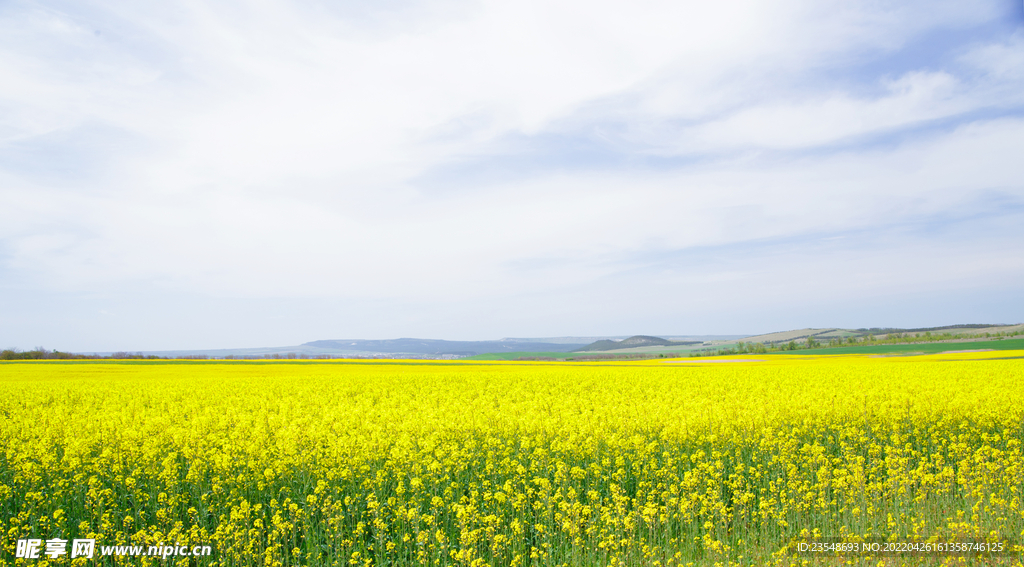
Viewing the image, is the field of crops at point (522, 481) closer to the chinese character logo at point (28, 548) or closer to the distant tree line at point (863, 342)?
the chinese character logo at point (28, 548)

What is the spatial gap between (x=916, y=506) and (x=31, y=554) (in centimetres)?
1197

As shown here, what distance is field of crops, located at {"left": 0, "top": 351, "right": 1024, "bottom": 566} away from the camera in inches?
258

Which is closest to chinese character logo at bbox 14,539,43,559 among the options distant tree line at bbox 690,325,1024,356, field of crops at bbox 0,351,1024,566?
field of crops at bbox 0,351,1024,566

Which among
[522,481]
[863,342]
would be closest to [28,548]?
[522,481]

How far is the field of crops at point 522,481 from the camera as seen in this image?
6551 mm

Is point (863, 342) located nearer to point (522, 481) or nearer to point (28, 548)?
point (522, 481)

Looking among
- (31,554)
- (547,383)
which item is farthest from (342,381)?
(31,554)

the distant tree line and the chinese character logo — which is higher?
the chinese character logo

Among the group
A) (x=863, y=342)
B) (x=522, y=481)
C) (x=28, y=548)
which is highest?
(x=522, y=481)

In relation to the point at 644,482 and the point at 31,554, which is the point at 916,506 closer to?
the point at 644,482

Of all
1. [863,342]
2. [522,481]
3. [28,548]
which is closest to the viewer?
[28,548]

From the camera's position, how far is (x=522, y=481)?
8.49m

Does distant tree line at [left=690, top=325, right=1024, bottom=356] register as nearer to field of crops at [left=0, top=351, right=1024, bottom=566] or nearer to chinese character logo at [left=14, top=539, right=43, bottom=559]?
field of crops at [left=0, top=351, right=1024, bottom=566]

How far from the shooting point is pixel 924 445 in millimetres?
11367
